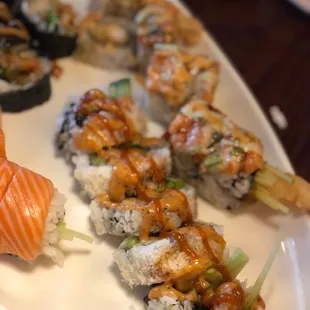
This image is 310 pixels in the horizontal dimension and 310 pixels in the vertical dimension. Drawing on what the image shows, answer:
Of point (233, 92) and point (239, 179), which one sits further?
point (233, 92)

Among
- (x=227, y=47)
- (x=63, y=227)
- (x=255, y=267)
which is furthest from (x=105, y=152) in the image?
(x=227, y=47)

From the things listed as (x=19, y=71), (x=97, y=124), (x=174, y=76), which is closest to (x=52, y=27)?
(x=19, y=71)

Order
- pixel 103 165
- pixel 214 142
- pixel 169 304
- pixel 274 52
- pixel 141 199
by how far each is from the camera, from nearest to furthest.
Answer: pixel 169 304 < pixel 141 199 < pixel 103 165 < pixel 214 142 < pixel 274 52

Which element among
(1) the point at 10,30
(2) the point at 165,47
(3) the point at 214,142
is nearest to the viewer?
(3) the point at 214,142

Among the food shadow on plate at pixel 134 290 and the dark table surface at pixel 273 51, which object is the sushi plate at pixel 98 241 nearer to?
the food shadow on plate at pixel 134 290

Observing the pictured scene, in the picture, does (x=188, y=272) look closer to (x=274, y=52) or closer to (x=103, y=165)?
(x=103, y=165)

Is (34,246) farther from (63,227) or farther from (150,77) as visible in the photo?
(150,77)
